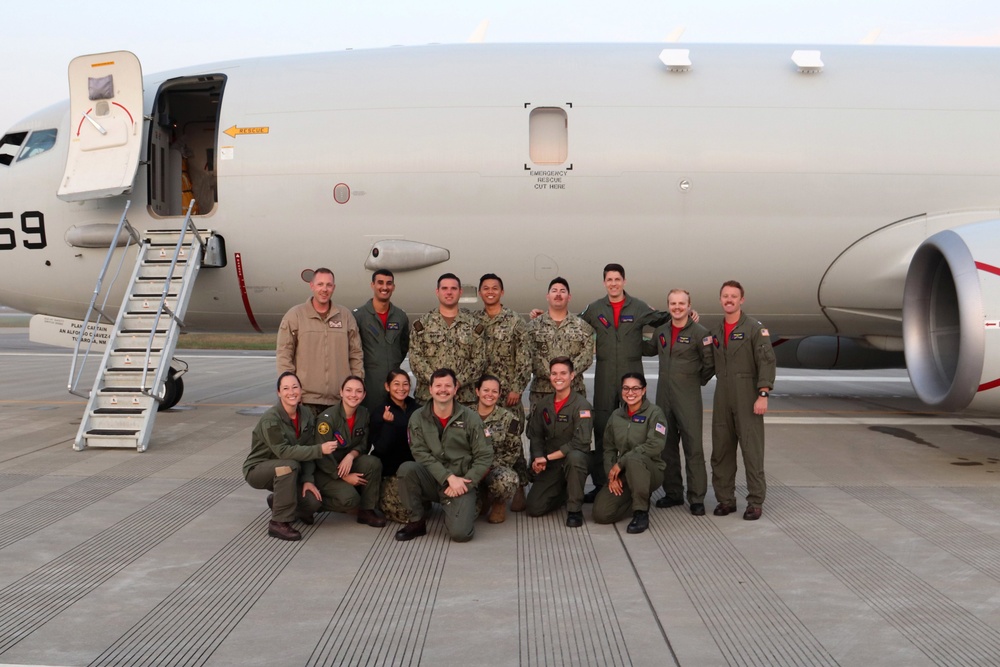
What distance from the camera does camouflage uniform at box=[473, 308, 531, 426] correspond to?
23.5 feet

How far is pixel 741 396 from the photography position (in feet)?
22.3

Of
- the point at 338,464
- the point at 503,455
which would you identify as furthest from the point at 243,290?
the point at 503,455

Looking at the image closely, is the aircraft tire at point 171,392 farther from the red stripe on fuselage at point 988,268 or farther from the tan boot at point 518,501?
the red stripe on fuselage at point 988,268

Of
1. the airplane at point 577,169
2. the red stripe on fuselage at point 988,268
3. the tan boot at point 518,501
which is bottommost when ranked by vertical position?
the tan boot at point 518,501

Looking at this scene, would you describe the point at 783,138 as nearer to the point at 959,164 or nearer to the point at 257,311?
the point at 959,164

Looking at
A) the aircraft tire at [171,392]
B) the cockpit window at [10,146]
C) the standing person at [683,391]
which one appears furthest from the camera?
the aircraft tire at [171,392]

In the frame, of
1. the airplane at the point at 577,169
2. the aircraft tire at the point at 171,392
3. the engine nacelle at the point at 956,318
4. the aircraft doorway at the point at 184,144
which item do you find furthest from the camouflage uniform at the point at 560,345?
the aircraft tire at the point at 171,392

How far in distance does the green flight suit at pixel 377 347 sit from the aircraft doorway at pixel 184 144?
4124 millimetres

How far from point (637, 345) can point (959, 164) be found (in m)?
5.05

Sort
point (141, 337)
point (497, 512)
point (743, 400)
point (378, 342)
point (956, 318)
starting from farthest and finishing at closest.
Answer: point (141, 337) → point (956, 318) → point (378, 342) → point (743, 400) → point (497, 512)

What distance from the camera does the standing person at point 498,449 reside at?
648cm

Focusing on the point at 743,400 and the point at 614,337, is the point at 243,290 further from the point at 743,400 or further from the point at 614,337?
the point at 743,400

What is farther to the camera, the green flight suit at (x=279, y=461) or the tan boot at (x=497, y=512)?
→ the tan boot at (x=497, y=512)

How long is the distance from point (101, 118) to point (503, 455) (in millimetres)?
6778
